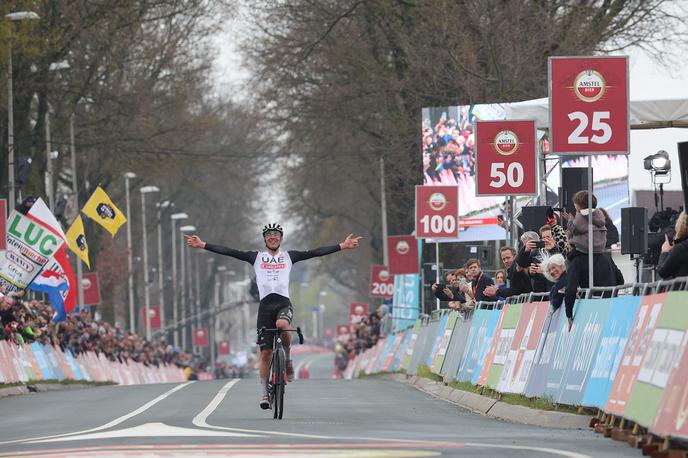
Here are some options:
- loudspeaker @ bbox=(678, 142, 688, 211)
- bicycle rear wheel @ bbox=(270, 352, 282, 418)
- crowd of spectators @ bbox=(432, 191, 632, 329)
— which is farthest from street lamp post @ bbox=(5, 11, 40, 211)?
loudspeaker @ bbox=(678, 142, 688, 211)

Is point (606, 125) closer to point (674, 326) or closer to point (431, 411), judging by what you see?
point (431, 411)

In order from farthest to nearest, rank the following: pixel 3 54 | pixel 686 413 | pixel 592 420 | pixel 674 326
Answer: pixel 3 54
pixel 592 420
pixel 674 326
pixel 686 413

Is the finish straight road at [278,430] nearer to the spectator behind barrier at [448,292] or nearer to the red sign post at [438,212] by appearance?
the spectator behind barrier at [448,292]

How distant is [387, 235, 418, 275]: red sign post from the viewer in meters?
48.9

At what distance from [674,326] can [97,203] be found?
4364 centimetres

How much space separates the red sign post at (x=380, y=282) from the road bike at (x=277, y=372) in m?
45.0

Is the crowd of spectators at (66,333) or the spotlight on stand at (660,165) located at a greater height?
the spotlight on stand at (660,165)

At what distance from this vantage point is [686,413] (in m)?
11.9

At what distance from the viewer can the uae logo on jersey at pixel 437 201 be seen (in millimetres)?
35156

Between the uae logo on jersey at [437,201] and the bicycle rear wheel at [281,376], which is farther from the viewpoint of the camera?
the uae logo on jersey at [437,201]

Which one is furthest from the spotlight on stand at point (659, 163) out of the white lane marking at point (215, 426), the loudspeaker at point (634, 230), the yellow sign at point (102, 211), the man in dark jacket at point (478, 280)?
the yellow sign at point (102, 211)

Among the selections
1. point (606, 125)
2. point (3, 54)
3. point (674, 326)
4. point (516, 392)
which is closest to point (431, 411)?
point (516, 392)

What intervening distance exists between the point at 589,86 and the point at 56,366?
24323 millimetres

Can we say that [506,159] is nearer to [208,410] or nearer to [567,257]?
[567,257]
